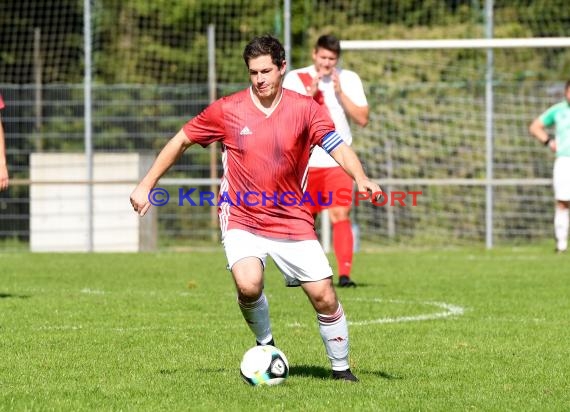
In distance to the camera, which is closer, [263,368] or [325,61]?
[263,368]

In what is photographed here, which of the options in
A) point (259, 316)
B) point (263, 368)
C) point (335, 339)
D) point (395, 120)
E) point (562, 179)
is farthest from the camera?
point (395, 120)

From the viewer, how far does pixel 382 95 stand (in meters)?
20.3

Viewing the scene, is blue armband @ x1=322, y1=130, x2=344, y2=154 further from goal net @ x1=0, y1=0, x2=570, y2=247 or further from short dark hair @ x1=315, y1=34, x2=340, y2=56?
goal net @ x1=0, y1=0, x2=570, y2=247

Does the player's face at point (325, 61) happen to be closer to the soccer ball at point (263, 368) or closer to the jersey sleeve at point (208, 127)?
the jersey sleeve at point (208, 127)

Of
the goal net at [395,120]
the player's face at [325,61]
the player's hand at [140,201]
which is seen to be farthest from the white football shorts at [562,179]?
the player's hand at [140,201]

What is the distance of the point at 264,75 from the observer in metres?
6.71

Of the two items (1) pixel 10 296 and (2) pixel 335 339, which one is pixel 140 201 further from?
(1) pixel 10 296

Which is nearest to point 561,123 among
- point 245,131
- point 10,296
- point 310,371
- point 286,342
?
point 10,296

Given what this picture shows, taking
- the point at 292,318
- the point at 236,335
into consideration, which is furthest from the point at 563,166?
the point at 236,335

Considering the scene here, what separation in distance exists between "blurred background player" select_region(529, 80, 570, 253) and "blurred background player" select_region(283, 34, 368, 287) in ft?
19.2

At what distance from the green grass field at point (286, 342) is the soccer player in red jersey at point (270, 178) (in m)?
0.47

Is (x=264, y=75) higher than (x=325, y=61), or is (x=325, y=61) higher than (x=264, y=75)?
(x=325, y=61)

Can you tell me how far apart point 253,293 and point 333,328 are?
0.45 meters

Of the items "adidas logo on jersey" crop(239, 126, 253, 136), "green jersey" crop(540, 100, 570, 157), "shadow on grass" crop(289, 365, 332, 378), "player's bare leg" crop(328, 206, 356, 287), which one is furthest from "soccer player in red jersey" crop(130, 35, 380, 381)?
"green jersey" crop(540, 100, 570, 157)
